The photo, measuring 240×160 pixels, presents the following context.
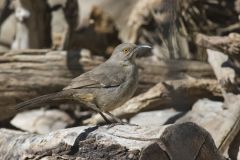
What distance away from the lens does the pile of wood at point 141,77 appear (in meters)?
6.23

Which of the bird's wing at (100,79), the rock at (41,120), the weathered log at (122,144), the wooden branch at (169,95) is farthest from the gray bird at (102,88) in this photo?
the rock at (41,120)

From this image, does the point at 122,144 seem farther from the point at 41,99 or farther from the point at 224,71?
the point at 224,71

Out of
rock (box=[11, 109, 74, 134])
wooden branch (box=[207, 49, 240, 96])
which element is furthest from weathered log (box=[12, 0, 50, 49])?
wooden branch (box=[207, 49, 240, 96])

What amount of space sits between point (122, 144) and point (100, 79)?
5.11ft

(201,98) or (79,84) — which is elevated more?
(79,84)

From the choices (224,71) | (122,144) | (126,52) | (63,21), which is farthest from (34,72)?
(122,144)

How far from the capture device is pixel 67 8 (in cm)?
992

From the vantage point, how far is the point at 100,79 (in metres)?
7.43

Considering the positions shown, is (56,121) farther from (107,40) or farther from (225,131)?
(225,131)

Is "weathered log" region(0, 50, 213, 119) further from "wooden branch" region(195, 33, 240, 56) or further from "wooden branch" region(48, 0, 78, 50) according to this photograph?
"wooden branch" region(48, 0, 78, 50)

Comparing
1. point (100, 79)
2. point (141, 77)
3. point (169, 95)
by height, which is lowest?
point (169, 95)

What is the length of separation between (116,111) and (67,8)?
6.86ft

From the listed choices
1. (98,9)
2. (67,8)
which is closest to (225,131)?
(67,8)

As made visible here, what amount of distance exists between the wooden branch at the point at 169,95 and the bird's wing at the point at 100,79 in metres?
1.16
